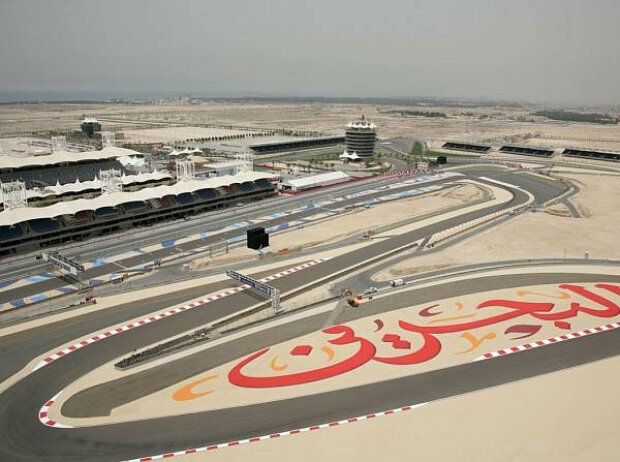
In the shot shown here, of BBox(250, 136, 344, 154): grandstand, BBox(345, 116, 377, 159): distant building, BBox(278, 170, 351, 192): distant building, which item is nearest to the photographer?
BBox(278, 170, 351, 192): distant building

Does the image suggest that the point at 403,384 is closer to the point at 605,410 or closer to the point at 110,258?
the point at 605,410

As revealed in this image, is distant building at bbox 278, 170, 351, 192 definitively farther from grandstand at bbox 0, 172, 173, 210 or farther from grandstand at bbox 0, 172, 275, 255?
grandstand at bbox 0, 172, 173, 210

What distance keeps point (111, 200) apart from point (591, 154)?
139369 mm

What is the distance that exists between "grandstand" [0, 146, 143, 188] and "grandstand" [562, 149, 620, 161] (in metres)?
130

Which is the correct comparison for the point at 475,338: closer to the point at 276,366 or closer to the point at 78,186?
the point at 276,366

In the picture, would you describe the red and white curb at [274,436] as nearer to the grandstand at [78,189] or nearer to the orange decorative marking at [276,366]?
the orange decorative marking at [276,366]

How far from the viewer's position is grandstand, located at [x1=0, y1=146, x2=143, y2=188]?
89.4m

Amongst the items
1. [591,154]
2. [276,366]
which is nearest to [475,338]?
[276,366]

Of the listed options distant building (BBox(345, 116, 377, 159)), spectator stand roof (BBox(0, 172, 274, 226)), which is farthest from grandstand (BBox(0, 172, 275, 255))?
distant building (BBox(345, 116, 377, 159))

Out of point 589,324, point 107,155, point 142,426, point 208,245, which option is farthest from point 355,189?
point 142,426

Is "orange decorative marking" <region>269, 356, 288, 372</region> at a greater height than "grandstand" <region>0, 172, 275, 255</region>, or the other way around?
"grandstand" <region>0, 172, 275, 255</region>

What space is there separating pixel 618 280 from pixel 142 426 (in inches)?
1866

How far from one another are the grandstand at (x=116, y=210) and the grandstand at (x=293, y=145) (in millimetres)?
59867

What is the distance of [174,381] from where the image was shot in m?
32.1
